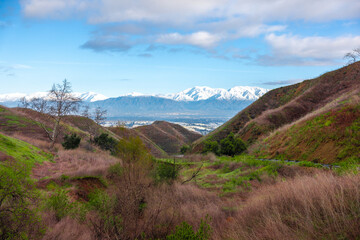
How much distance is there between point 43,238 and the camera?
549cm

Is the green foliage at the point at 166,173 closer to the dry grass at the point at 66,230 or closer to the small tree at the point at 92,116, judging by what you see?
the dry grass at the point at 66,230

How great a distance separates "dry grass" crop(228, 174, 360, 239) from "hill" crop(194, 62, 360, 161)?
34.5ft

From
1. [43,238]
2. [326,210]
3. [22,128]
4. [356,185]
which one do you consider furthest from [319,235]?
[22,128]

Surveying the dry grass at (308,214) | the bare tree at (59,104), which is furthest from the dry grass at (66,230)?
the bare tree at (59,104)

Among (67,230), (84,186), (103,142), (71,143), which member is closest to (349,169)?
(67,230)

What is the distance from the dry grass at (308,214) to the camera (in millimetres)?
3922

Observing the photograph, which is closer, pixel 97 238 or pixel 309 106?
pixel 97 238

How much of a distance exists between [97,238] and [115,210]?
1350 mm

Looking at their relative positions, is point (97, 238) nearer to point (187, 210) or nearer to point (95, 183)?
point (187, 210)

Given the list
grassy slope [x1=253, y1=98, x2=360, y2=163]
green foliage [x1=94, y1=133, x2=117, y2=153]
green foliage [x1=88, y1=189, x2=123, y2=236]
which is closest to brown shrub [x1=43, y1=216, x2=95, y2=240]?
green foliage [x1=88, y1=189, x2=123, y2=236]

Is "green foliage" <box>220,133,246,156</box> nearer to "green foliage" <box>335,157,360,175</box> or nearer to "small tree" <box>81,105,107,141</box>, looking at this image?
"green foliage" <box>335,157,360,175</box>

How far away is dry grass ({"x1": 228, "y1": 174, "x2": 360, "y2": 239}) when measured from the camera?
3.92 meters

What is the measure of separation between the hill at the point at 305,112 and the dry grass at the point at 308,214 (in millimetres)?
10515

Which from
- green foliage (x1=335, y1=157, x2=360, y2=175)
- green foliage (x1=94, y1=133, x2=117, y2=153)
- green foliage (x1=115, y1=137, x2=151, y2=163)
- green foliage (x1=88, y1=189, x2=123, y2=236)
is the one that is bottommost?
green foliage (x1=94, y1=133, x2=117, y2=153)
